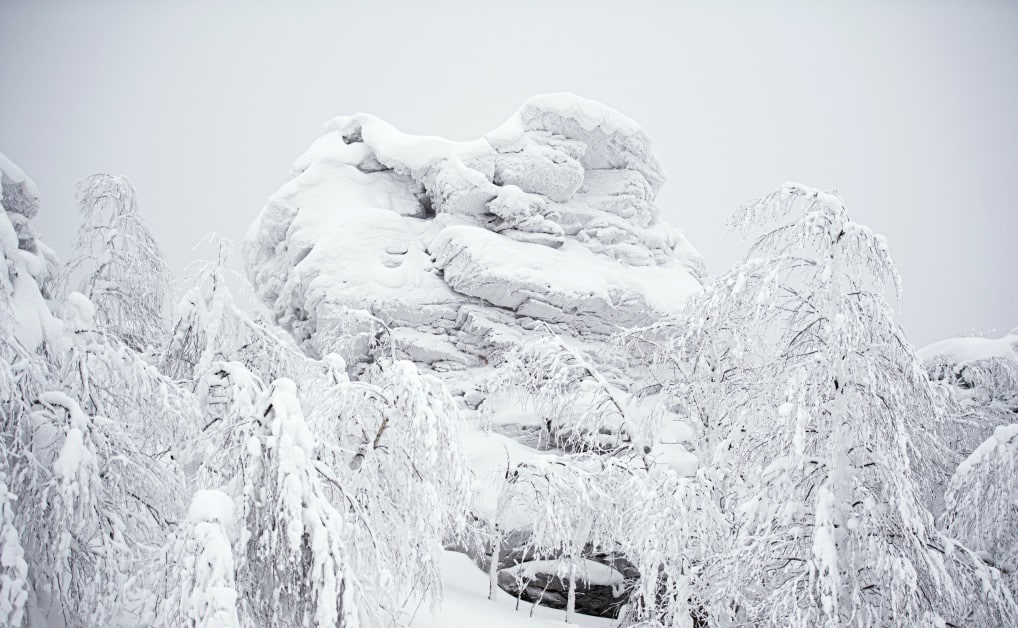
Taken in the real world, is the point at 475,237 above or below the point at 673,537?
above

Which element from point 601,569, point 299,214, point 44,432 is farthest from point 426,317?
point 44,432

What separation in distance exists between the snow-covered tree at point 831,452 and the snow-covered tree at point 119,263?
7812mm

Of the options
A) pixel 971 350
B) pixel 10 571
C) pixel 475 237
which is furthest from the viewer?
pixel 475 237

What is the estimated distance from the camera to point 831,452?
17.5 feet

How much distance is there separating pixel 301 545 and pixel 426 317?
15956 mm

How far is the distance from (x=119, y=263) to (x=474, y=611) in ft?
24.4

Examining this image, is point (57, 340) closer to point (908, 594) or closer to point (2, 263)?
point (2, 263)

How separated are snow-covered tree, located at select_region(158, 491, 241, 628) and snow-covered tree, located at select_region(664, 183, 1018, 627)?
4.04m

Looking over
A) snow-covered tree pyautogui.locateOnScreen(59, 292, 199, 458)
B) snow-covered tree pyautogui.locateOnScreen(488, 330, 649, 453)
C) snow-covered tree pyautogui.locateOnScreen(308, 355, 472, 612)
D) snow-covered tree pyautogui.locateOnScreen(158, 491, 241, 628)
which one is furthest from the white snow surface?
snow-covered tree pyautogui.locateOnScreen(59, 292, 199, 458)

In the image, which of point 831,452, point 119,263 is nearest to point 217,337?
point 119,263

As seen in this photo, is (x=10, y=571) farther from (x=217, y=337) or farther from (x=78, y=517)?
(x=217, y=337)

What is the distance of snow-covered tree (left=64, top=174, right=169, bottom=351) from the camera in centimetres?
837

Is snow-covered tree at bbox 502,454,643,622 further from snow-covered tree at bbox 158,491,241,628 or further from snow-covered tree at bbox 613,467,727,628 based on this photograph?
snow-covered tree at bbox 158,491,241,628

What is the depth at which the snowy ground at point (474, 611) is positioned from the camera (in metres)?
8.42
